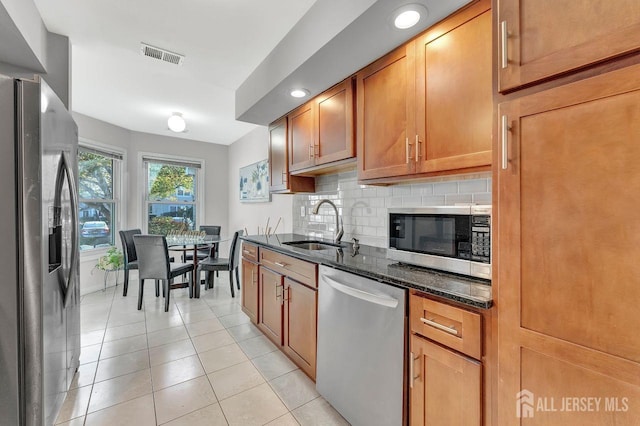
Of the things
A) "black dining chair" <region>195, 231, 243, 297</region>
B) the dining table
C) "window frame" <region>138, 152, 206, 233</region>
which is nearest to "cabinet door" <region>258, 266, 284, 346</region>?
"black dining chair" <region>195, 231, 243, 297</region>

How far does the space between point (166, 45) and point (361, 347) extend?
2671 millimetres

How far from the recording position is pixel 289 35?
2020 mm

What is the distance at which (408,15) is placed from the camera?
1354mm

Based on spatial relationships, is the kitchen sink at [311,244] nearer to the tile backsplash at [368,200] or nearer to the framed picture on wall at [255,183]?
the tile backsplash at [368,200]

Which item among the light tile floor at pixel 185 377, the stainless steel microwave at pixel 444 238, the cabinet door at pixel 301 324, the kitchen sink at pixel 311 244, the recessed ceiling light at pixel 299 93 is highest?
the recessed ceiling light at pixel 299 93

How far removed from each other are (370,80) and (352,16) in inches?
17.8

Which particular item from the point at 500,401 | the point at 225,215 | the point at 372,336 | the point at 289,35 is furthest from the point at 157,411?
the point at 225,215

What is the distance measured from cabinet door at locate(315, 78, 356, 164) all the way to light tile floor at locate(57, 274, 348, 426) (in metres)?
1.69

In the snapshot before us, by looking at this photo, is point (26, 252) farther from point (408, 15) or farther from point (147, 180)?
point (147, 180)

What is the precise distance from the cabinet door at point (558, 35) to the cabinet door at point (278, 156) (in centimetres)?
209

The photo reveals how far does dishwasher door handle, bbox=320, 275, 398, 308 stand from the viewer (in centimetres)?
129

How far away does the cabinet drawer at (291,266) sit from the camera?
185 cm

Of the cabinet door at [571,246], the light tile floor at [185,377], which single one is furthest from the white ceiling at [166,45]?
the light tile floor at [185,377]

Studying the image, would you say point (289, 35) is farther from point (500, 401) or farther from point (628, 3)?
point (500, 401)
